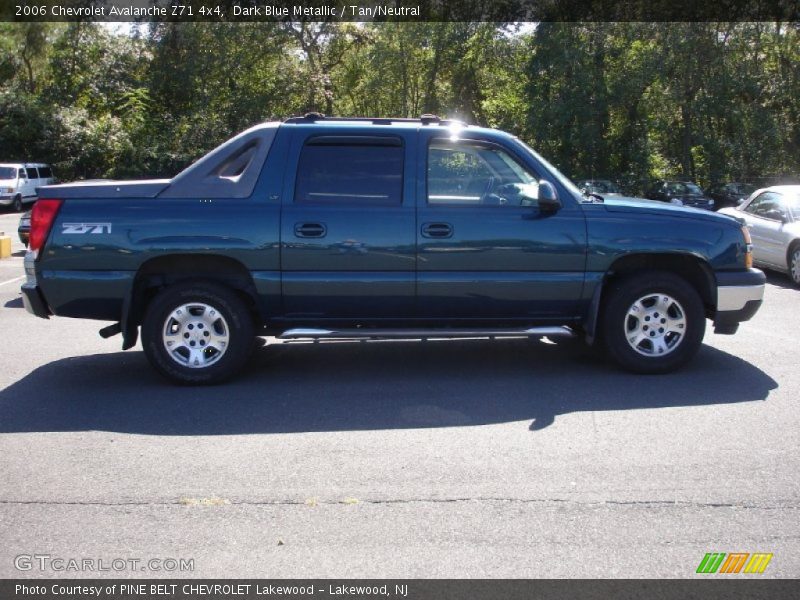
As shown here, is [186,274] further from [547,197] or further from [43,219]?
[547,197]

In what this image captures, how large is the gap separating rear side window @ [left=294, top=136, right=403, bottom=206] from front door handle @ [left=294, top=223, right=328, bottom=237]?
216mm

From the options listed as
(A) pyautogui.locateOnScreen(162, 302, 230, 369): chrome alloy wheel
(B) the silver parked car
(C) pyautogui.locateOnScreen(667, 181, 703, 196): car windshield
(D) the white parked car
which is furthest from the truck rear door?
(D) the white parked car

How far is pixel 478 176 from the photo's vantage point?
278 inches

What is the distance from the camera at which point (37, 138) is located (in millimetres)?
37719

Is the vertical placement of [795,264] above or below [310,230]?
below

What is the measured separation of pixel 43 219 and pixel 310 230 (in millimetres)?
2030

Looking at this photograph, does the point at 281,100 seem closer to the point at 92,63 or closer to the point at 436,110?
the point at 436,110

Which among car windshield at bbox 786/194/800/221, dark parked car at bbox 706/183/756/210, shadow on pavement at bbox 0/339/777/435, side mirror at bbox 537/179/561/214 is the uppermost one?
side mirror at bbox 537/179/561/214

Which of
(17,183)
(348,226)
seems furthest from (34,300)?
(17,183)

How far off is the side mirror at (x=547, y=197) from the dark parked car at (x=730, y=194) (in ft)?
62.8

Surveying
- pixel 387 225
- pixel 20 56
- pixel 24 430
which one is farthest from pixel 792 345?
pixel 20 56

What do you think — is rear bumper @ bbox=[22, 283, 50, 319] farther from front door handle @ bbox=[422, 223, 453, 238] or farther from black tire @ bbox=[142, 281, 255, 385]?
front door handle @ bbox=[422, 223, 453, 238]

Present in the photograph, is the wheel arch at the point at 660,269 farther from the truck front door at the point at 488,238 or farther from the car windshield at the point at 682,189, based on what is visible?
the car windshield at the point at 682,189

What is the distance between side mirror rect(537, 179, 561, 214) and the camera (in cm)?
676
